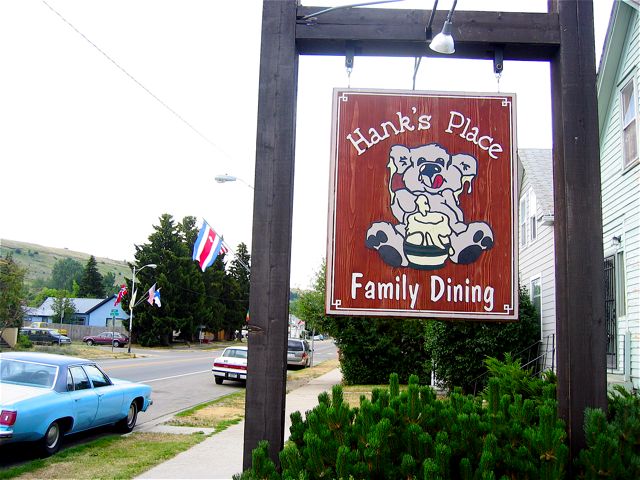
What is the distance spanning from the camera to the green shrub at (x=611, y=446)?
10.8 ft

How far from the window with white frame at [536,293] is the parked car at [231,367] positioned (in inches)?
382

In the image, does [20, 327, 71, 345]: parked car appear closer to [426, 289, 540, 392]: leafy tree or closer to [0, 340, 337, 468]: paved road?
[0, 340, 337, 468]: paved road

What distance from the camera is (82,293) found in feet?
379

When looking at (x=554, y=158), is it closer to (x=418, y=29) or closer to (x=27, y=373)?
(x=418, y=29)

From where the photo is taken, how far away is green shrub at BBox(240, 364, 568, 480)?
3211 mm

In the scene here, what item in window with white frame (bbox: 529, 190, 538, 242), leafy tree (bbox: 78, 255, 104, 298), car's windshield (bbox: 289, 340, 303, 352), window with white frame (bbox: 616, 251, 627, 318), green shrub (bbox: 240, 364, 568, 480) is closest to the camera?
green shrub (bbox: 240, 364, 568, 480)

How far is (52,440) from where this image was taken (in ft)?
30.4

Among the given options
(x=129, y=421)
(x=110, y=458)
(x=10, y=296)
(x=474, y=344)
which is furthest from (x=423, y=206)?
(x=10, y=296)

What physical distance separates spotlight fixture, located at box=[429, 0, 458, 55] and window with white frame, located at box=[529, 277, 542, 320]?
15.3 m

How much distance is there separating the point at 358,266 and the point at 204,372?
25627mm

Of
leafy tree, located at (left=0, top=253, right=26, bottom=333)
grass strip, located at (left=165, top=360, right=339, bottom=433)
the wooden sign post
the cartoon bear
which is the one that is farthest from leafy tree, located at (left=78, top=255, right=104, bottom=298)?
the cartoon bear

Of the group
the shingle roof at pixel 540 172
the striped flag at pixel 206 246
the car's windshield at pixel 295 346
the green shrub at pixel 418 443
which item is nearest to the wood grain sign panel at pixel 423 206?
the green shrub at pixel 418 443

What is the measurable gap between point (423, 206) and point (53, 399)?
7.28m

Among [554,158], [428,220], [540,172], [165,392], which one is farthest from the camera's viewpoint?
[165,392]
